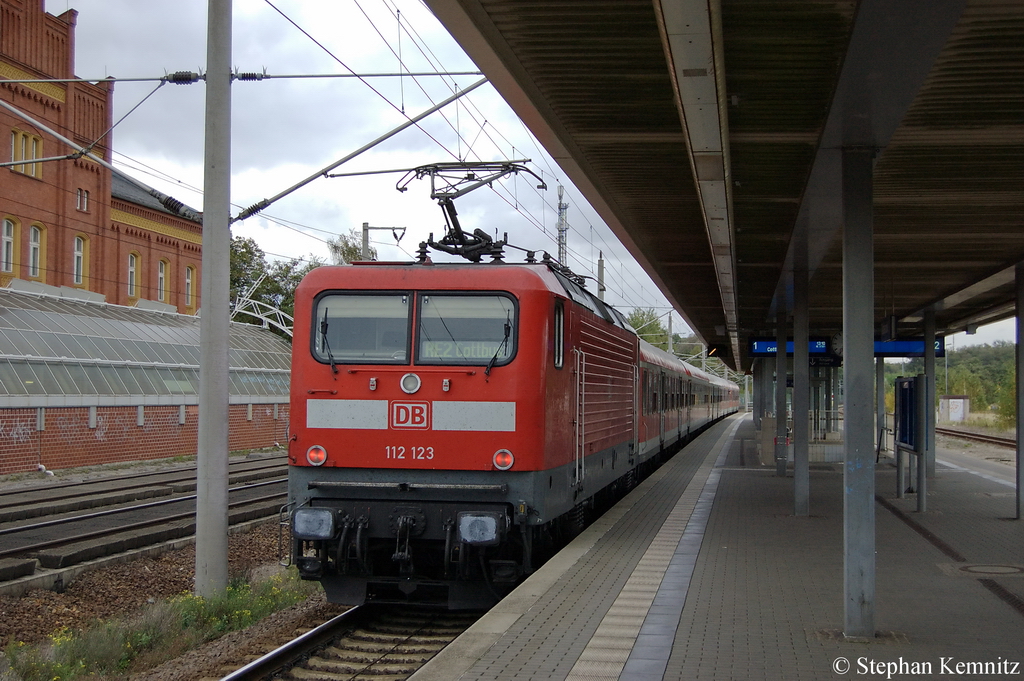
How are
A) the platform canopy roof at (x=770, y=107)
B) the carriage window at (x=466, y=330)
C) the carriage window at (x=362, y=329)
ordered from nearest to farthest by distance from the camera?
the platform canopy roof at (x=770, y=107), the carriage window at (x=466, y=330), the carriage window at (x=362, y=329)

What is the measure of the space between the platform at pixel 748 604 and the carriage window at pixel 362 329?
239 centimetres

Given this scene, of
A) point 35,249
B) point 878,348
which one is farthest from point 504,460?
point 35,249

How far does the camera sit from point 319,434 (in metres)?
8.45

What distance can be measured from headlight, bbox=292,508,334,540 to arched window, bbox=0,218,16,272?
2740cm

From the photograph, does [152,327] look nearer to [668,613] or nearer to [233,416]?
[233,416]

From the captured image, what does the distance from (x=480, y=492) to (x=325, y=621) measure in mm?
1901

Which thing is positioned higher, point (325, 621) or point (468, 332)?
point (468, 332)

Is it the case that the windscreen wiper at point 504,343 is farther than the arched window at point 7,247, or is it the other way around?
the arched window at point 7,247

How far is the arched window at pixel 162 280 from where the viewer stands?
136 ft

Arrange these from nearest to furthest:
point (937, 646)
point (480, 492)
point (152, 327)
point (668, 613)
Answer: point (937, 646)
point (668, 613)
point (480, 492)
point (152, 327)

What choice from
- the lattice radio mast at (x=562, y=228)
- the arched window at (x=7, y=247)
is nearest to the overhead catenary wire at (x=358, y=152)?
the arched window at (x=7, y=247)

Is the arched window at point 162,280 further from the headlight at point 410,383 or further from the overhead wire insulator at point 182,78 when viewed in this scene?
the headlight at point 410,383

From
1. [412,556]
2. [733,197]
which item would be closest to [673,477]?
[733,197]

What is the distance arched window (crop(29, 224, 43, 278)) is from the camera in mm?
32906
